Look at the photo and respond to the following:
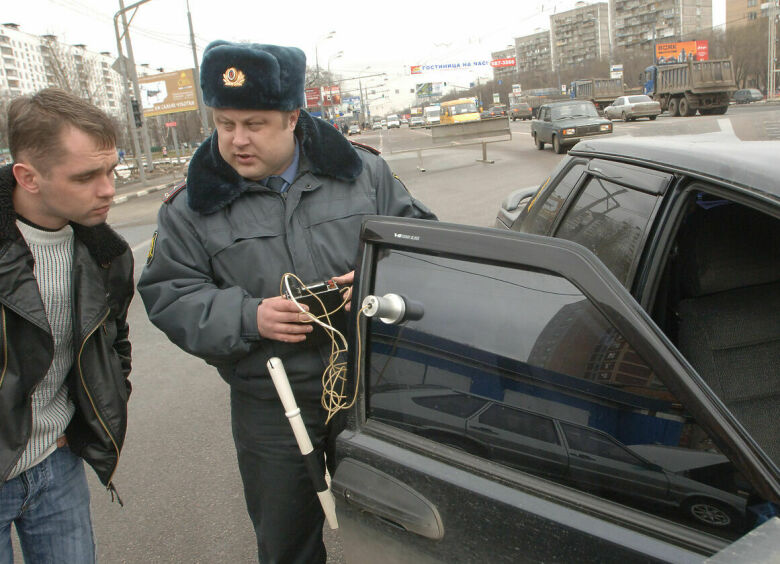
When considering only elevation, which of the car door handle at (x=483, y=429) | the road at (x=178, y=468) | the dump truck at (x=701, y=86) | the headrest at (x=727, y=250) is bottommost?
the road at (x=178, y=468)

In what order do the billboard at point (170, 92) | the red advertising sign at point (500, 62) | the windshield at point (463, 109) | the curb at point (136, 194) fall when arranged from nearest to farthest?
the curb at point (136, 194) → the billboard at point (170, 92) → the windshield at point (463, 109) → the red advertising sign at point (500, 62)

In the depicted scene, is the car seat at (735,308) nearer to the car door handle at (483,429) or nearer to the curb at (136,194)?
the car door handle at (483,429)

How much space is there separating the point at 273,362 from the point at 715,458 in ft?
3.47

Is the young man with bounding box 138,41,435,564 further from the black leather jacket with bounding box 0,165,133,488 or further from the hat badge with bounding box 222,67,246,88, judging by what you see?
the black leather jacket with bounding box 0,165,133,488

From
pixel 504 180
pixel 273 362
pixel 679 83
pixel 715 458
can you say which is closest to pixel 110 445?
pixel 273 362

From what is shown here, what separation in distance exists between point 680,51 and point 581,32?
213 feet

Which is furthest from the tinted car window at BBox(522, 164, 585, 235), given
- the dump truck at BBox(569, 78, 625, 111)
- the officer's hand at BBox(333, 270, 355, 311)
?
the dump truck at BBox(569, 78, 625, 111)

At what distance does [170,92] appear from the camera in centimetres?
3538

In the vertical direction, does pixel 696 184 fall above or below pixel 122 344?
above

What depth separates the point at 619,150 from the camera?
233cm

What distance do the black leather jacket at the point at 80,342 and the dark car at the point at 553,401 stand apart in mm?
780

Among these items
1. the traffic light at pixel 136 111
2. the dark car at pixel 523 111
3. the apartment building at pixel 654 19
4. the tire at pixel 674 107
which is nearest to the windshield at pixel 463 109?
the tire at pixel 674 107

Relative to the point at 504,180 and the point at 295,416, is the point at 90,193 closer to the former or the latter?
the point at 295,416

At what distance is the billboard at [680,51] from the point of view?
58688 mm
